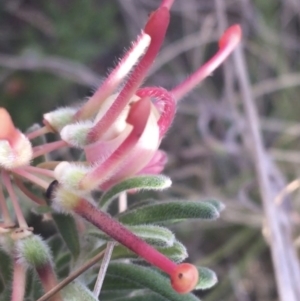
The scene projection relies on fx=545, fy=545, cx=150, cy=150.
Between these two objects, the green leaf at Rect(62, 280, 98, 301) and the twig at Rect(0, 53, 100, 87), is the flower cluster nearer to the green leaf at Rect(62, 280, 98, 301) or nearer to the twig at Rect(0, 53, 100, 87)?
the green leaf at Rect(62, 280, 98, 301)

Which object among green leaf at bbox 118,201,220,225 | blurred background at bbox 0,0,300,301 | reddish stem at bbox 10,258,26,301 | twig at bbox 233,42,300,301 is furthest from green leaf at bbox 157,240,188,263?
blurred background at bbox 0,0,300,301

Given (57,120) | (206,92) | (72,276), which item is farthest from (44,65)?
(72,276)

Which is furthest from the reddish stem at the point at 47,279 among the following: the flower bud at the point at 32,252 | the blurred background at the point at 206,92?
the blurred background at the point at 206,92

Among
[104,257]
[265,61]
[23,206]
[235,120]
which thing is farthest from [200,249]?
[104,257]

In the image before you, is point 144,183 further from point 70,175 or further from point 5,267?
point 5,267

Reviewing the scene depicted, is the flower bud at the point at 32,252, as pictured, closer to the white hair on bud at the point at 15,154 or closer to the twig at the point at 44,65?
the white hair on bud at the point at 15,154

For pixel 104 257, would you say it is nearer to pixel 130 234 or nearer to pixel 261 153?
pixel 130 234
